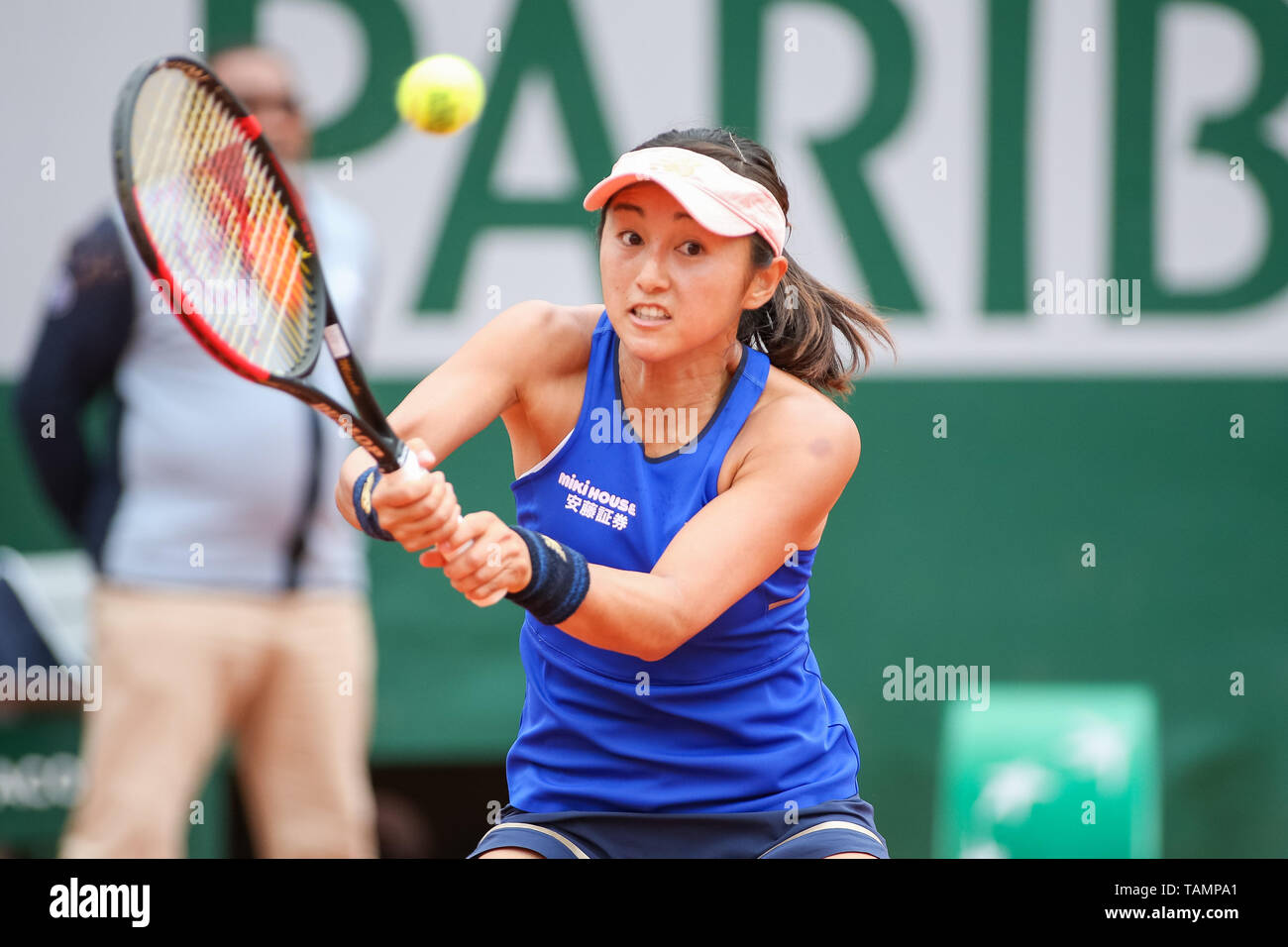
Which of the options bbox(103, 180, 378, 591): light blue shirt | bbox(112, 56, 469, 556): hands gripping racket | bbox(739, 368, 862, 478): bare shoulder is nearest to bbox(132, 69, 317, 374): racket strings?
bbox(112, 56, 469, 556): hands gripping racket

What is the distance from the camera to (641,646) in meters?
2.08

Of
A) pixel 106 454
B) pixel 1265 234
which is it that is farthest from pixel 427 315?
pixel 1265 234

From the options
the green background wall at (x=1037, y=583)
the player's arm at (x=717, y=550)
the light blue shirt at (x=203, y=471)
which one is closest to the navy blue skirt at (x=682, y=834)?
the player's arm at (x=717, y=550)

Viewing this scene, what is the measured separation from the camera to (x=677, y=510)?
227 centimetres

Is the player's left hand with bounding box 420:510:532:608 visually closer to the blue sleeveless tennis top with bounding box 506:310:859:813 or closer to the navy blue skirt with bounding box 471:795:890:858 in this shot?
the blue sleeveless tennis top with bounding box 506:310:859:813

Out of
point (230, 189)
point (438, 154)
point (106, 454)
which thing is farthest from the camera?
point (438, 154)

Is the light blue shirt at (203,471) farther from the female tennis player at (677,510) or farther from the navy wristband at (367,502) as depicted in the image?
the navy wristband at (367,502)

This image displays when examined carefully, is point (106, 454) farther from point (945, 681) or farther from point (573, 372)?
point (945, 681)

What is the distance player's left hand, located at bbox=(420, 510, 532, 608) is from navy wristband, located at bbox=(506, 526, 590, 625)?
0.01 m

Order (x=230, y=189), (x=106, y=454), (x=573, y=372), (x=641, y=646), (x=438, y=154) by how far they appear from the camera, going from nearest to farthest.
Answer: (x=641, y=646), (x=230, y=189), (x=573, y=372), (x=106, y=454), (x=438, y=154)

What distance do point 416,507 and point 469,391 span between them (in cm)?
37

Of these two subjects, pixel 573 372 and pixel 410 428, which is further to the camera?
pixel 573 372

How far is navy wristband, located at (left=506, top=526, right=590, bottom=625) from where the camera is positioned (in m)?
1.98

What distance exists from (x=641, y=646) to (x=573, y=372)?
51 cm
